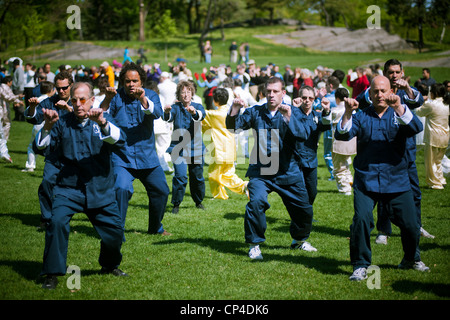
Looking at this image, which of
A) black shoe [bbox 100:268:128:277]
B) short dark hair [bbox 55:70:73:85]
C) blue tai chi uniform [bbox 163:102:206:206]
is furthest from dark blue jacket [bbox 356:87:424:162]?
short dark hair [bbox 55:70:73:85]

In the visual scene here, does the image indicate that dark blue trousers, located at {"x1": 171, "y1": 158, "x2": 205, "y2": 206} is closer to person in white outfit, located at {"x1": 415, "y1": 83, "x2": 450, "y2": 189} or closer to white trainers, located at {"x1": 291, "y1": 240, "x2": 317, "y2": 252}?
white trainers, located at {"x1": 291, "y1": 240, "x2": 317, "y2": 252}

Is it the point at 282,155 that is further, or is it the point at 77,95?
the point at 282,155

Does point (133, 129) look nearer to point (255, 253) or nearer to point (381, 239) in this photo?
point (255, 253)

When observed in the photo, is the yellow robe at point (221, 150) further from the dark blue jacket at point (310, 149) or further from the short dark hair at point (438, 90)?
the short dark hair at point (438, 90)

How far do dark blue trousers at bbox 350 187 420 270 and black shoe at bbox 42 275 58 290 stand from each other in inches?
138

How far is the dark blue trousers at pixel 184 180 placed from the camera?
9188 mm

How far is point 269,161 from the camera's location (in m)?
6.47

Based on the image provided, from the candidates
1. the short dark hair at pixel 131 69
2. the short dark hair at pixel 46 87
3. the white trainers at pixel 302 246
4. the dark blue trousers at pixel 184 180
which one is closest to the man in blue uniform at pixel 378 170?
the white trainers at pixel 302 246

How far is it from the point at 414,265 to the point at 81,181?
433 cm
